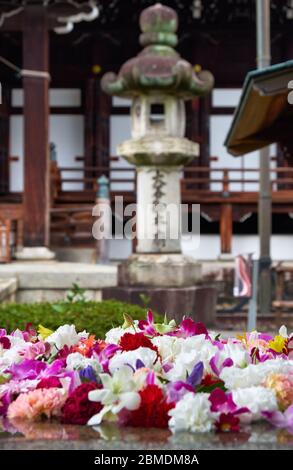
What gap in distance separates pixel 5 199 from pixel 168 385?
14.7 meters

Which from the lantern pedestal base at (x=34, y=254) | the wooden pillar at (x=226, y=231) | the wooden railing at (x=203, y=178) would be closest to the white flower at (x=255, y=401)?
the lantern pedestal base at (x=34, y=254)

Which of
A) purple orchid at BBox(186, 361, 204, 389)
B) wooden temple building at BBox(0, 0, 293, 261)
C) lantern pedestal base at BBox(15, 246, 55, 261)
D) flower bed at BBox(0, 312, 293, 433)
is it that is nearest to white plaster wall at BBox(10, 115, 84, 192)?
wooden temple building at BBox(0, 0, 293, 261)

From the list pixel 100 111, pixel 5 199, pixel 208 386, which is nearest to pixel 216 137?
pixel 100 111

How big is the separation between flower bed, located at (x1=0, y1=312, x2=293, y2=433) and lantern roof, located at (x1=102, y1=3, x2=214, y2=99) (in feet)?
22.5

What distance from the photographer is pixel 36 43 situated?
13492mm

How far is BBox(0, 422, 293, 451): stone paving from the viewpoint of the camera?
1948 millimetres

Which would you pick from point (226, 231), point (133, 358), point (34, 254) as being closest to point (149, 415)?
point (133, 358)

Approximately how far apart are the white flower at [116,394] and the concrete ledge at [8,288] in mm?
6834

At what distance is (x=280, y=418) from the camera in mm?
2199

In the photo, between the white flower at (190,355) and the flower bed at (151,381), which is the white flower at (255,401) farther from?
the white flower at (190,355)

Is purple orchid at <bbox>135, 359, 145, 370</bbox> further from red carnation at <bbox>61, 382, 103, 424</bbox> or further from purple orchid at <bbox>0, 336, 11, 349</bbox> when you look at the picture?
purple orchid at <bbox>0, 336, 11, 349</bbox>

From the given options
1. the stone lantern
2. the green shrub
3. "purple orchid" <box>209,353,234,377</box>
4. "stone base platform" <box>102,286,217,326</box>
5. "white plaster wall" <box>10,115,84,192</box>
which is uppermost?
"white plaster wall" <box>10,115,84,192</box>

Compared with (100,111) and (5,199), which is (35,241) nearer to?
(5,199)

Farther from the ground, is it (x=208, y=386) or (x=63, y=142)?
(x=63, y=142)
